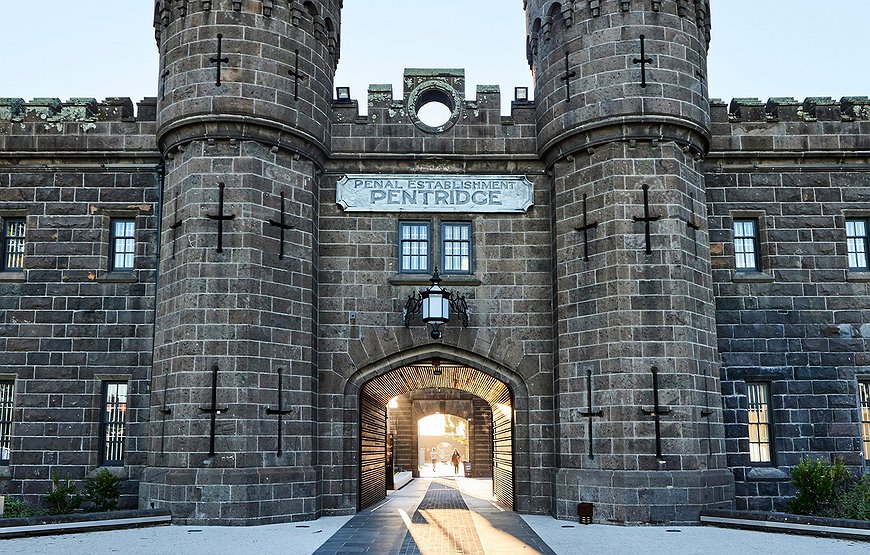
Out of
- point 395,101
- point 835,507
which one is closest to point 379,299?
point 395,101

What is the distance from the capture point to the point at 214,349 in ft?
49.0

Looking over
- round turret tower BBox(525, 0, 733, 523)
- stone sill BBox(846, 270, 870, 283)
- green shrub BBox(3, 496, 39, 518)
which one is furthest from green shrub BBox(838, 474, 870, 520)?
green shrub BBox(3, 496, 39, 518)

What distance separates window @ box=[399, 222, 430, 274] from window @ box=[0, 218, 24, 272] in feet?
25.9

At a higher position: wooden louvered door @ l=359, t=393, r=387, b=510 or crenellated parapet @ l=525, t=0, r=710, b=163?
crenellated parapet @ l=525, t=0, r=710, b=163

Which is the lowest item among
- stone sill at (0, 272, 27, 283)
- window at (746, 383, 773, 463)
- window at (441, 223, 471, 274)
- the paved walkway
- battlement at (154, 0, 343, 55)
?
the paved walkway

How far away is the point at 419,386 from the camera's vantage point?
21.6 metres

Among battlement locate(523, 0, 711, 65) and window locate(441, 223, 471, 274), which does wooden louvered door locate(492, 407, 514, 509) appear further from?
battlement locate(523, 0, 711, 65)

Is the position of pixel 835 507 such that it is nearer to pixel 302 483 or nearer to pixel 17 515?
pixel 302 483

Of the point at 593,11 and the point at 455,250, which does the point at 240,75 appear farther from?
the point at 593,11

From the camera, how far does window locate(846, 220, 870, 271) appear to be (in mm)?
17578

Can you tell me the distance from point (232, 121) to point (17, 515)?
324 inches

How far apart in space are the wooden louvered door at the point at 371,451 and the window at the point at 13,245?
7717 mm

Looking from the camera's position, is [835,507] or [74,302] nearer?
[835,507]

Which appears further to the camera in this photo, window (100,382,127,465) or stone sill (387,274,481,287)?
stone sill (387,274,481,287)
